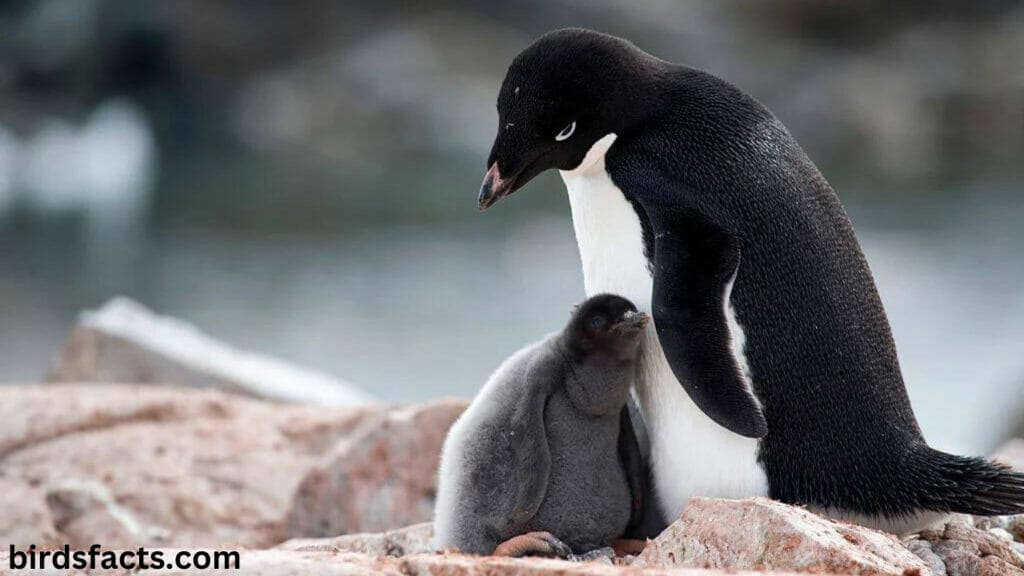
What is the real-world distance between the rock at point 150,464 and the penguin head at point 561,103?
5.56 ft

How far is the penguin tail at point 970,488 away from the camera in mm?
1919

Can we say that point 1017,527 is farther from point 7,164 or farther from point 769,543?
point 7,164

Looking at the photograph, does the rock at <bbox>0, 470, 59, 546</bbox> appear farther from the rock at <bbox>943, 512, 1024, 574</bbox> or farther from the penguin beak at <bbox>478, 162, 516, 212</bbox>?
the rock at <bbox>943, 512, 1024, 574</bbox>

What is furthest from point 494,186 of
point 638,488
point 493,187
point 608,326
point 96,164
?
point 96,164

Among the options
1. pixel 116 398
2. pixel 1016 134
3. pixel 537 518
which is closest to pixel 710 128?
pixel 537 518

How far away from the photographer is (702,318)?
1862 millimetres

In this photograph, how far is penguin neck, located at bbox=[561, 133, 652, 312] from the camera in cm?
202

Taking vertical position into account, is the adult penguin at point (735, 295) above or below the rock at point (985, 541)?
above

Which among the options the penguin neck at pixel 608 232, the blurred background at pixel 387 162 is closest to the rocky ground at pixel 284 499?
the penguin neck at pixel 608 232

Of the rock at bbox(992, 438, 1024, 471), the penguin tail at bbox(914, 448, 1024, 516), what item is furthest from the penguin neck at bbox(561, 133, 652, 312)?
the rock at bbox(992, 438, 1024, 471)

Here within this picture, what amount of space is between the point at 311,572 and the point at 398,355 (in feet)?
22.7

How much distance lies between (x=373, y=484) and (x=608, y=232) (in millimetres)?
1399

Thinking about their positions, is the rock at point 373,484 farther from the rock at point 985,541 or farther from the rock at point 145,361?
the rock at point 145,361

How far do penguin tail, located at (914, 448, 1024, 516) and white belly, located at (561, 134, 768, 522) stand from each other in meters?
0.27
